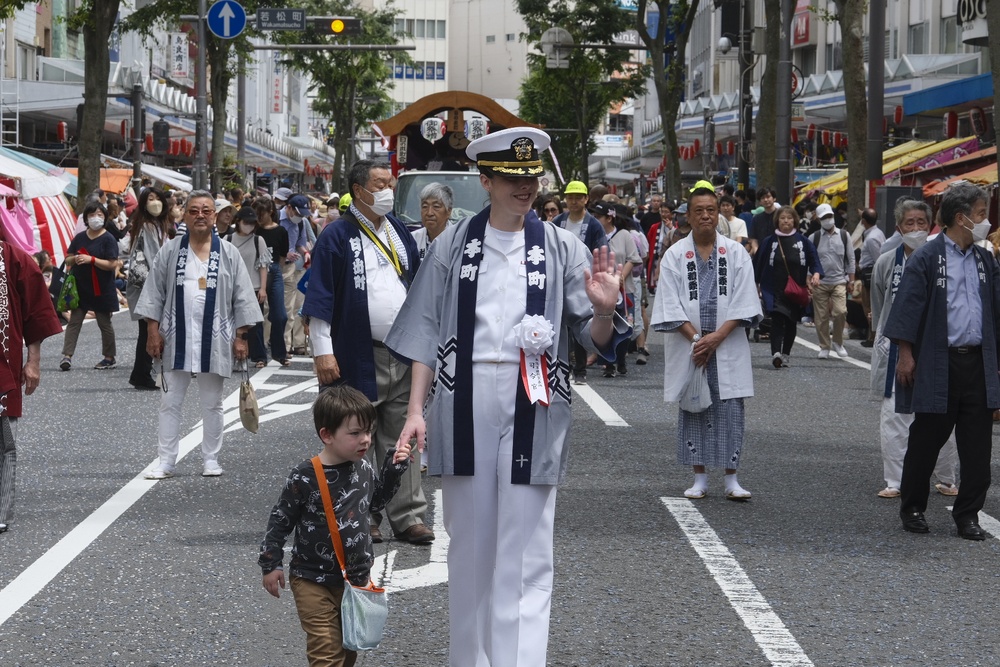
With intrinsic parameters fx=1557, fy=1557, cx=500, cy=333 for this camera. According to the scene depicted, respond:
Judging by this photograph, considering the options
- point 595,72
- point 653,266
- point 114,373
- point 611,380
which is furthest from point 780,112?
point 595,72

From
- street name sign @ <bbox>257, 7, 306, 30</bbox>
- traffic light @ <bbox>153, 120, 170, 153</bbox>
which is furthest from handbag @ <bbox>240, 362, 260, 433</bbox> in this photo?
street name sign @ <bbox>257, 7, 306, 30</bbox>

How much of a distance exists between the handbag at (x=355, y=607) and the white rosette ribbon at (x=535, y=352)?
683 millimetres

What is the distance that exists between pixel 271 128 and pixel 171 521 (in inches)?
3508

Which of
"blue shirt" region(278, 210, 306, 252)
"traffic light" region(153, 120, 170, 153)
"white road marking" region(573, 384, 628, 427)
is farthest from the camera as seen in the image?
"traffic light" region(153, 120, 170, 153)

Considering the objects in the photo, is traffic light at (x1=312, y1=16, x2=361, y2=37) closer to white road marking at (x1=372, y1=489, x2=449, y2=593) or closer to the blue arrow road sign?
the blue arrow road sign

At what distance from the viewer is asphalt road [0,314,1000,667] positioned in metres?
5.72

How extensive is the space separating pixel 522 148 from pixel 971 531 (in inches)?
167

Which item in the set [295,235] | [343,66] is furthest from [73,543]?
[343,66]

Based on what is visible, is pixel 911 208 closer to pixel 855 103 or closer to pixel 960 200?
pixel 960 200

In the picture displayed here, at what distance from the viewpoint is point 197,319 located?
31.2 ft

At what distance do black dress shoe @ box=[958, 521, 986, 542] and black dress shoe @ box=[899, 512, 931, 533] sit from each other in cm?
17

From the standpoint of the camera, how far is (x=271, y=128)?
313 ft

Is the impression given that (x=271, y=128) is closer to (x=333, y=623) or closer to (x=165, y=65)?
(x=165, y=65)

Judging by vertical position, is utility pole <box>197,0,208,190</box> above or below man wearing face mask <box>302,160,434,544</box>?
above
